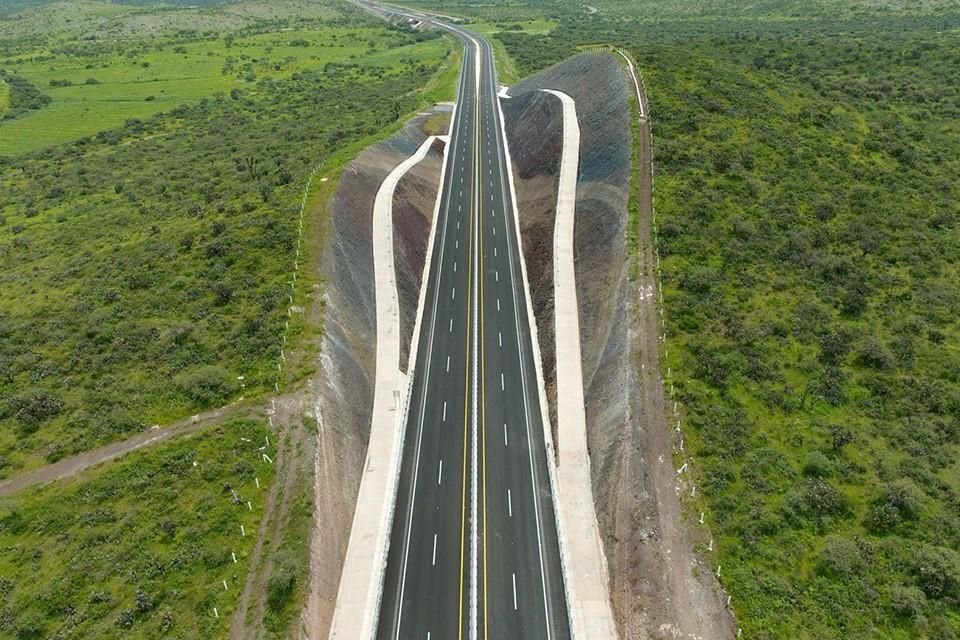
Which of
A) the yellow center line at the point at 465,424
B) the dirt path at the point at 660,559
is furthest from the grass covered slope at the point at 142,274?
the dirt path at the point at 660,559

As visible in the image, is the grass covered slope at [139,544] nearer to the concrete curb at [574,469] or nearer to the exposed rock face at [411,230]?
the exposed rock face at [411,230]

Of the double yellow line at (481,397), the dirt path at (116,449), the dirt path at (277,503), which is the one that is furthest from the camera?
the dirt path at (116,449)

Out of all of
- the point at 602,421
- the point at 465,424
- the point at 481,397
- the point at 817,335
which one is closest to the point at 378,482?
the point at 465,424

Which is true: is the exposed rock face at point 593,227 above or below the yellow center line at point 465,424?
above

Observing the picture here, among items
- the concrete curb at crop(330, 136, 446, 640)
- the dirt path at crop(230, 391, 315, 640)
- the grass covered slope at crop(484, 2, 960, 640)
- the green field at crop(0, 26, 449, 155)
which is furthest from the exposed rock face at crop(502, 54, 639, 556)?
the green field at crop(0, 26, 449, 155)

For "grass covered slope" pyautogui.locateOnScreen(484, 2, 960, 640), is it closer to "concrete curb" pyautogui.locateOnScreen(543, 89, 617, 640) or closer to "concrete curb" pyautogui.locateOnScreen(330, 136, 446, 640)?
"concrete curb" pyautogui.locateOnScreen(543, 89, 617, 640)

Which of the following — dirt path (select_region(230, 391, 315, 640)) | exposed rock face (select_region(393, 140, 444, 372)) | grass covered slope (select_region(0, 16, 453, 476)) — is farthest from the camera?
exposed rock face (select_region(393, 140, 444, 372))

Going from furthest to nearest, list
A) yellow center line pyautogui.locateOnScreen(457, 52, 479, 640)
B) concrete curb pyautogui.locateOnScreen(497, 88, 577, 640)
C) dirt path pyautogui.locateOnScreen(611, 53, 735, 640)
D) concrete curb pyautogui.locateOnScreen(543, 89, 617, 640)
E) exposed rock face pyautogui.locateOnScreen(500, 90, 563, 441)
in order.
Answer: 1. exposed rock face pyautogui.locateOnScreen(500, 90, 563, 441)
2. concrete curb pyautogui.locateOnScreen(497, 88, 577, 640)
3. yellow center line pyautogui.locateOnScreen(457, 52, 479, 640)
4. concrete curb pyautogui.locateOnScreen(543, 89, 617, 640)
5. dirt path pyautogui.locateOnScreen(611, 53, 735, 640)
